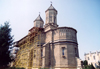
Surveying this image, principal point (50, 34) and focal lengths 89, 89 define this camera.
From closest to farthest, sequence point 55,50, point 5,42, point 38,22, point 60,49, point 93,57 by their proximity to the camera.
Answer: point 5,42
point 60,49
point 55,50
point 38,22
point 93,57

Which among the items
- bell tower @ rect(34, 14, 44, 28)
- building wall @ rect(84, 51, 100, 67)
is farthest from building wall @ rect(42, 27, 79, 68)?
building wall @ rect(84, 51, 100, 67)

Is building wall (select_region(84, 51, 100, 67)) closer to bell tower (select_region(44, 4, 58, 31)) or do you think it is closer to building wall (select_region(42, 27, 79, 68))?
building wall (select_region(42, 27, 79, 68))

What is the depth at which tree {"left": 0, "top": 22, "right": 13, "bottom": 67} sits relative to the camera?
1268 centimetres

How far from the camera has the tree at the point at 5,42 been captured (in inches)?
499

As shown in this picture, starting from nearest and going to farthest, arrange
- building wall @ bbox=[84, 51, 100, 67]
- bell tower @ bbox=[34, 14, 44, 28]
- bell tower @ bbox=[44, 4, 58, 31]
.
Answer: bell tower @ bbox=[44, 4, 58, 31]
bell tower @ bbox=[34, 14, 44, 28]
building wall @ bbox=[84, 51, 100, 67]

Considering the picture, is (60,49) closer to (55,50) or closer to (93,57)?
(55,50)

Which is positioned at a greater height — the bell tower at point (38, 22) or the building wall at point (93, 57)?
the bell tower at point (38, 22)

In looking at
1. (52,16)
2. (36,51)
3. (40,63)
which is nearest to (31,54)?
(36,51)

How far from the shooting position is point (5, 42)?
13.2 metres

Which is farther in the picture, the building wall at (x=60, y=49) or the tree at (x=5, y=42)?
the building wall at (x=60, y=49)

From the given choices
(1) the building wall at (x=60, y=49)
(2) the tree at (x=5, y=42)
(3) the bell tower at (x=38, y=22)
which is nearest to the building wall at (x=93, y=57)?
(1) the building wall at (x=60, y=49)

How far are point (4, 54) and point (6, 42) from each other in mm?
1790

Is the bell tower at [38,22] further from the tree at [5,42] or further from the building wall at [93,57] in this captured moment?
the building wall at [93,57]

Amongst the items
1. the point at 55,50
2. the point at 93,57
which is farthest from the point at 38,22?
the point at 93,57
